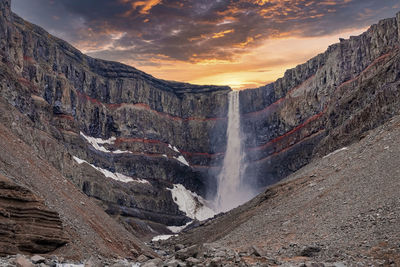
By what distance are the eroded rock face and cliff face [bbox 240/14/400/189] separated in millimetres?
38595

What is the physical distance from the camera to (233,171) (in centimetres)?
11631

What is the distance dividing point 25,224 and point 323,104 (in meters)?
71.4

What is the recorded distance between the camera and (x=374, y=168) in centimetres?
2980

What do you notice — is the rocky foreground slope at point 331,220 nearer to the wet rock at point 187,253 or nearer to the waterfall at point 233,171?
the wet rock at point 187,253

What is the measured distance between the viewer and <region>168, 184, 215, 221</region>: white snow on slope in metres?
102

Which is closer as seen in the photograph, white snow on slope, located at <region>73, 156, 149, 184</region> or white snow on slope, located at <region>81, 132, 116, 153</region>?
white snow on slope, located at <region>73, 156, 149, 184</region>

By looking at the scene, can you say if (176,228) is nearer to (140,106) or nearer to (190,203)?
(190,203)

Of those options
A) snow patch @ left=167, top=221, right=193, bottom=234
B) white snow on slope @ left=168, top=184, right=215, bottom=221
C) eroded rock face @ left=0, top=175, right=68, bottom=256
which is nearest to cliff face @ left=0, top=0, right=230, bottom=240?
snow patch @ left=167, top=221, right=193, bottom=234

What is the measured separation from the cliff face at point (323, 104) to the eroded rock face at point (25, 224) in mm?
38595

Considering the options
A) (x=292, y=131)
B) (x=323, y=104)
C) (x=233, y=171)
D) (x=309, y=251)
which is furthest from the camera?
(x=233, y=171)

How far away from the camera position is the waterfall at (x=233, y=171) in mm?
108812

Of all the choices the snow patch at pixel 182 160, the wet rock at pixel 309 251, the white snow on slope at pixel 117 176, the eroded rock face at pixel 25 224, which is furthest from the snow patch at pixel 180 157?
the wet rock at pixel 309 251

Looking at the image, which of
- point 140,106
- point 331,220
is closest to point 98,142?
point 140,106

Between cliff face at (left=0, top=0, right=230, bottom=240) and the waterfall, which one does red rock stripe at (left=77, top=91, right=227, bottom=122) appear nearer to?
cliff face at (left=0, top=0, right=230, bottom=240)
